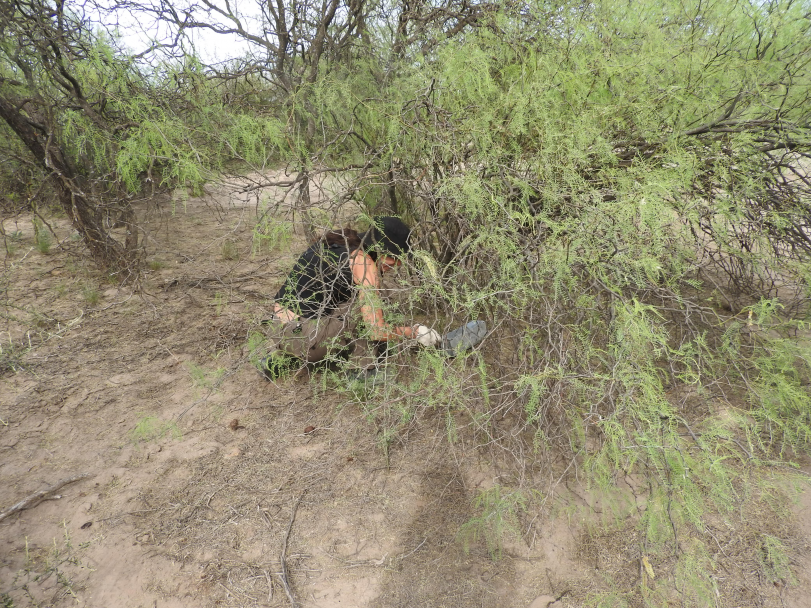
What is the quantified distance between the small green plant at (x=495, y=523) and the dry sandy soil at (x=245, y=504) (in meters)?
0.04

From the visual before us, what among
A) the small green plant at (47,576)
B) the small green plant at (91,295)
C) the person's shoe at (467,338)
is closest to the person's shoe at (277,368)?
the person's shoe at (467,338)

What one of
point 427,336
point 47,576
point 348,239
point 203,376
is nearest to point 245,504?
point 47,576

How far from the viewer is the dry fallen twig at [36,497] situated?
2.13 meters

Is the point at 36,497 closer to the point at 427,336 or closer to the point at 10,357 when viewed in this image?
the point at 10,357

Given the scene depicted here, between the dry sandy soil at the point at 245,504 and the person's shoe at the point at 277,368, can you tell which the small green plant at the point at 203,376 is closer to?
the dry sandy soil at the point at 245,504

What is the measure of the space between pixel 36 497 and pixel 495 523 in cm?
212

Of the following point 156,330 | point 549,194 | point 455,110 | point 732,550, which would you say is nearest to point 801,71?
point 549,194

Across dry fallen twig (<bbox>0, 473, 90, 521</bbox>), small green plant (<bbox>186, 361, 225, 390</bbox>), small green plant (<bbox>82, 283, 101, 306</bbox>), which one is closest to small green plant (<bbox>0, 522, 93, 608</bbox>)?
dry fallen twig (<bbox>0, 473, 90, 521</bbox>)

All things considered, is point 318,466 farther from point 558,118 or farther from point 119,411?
point 558,118

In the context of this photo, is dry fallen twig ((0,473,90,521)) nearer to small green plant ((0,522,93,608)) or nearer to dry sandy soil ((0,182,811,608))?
dry sandy soil ((0,182,811,608))

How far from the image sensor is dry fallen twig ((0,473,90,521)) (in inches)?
84.0

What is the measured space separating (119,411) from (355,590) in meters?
1.79

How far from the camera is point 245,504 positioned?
224 cm

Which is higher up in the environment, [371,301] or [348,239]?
[348,239]
